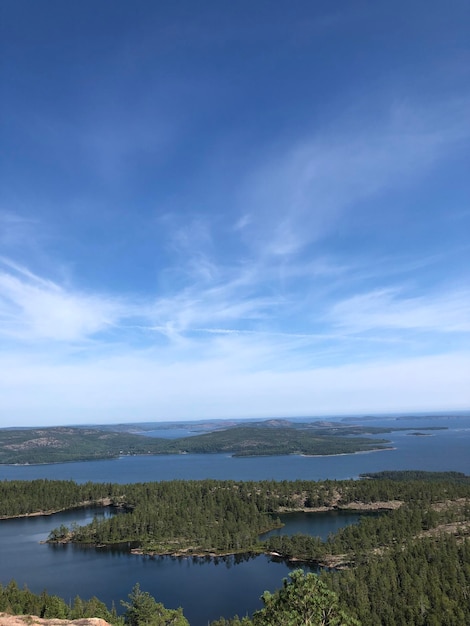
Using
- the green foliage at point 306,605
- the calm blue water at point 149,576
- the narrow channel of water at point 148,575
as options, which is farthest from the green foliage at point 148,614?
the green foliage at point 306,605

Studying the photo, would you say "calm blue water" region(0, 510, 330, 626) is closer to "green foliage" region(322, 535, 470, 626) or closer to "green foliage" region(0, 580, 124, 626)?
"green foliage" region(0, 580, 124, 626)

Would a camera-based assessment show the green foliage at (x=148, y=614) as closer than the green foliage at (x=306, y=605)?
No

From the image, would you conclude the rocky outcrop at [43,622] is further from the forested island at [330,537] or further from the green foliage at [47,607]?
the green foliage at [47,607]

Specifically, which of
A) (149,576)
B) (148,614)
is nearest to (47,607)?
(148,614)

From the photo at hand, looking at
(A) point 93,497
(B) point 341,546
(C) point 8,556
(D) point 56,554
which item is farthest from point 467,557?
(A) point 93,497

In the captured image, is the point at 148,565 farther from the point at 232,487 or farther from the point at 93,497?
the point at 93,497

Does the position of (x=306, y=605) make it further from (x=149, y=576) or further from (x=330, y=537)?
(x=330, y=537)
